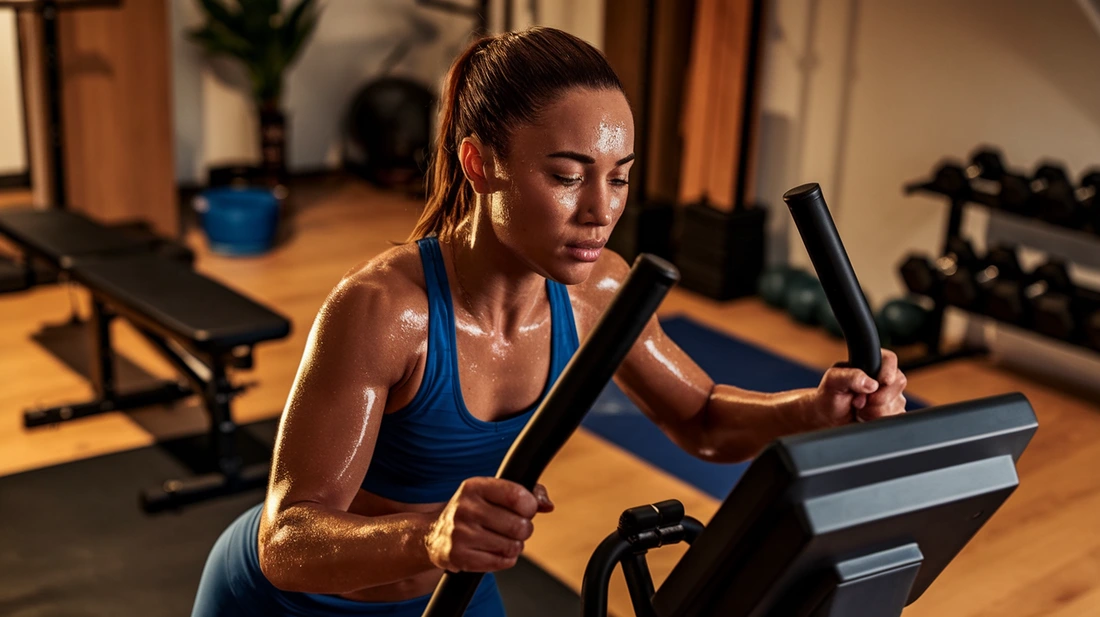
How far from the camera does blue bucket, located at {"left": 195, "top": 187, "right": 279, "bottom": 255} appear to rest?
436 cm

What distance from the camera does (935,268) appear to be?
366cm

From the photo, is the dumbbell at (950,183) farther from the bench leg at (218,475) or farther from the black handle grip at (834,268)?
the black handle grip at (834,268)

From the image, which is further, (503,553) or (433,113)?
(433,113)

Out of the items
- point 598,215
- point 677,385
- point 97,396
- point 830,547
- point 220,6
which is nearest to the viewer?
point 830,547

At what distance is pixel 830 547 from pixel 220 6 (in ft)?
14.3

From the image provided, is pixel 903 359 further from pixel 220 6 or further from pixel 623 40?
pixel 220 6

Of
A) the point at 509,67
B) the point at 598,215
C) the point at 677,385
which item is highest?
the point at 509,67

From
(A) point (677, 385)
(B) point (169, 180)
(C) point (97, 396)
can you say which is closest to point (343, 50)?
(B) point (169, 180)

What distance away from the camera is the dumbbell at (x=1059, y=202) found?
10.6 ft

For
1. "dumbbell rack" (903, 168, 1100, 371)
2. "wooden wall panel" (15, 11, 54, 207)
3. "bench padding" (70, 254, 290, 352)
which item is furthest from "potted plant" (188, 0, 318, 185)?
"dumbbell rack" (903, 168, 1100, 371)

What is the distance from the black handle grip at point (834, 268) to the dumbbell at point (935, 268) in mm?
2593

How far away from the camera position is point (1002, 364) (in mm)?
3775

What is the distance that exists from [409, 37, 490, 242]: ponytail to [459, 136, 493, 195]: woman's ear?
35mm

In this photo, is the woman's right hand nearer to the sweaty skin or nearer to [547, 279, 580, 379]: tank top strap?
the sweaty skin
